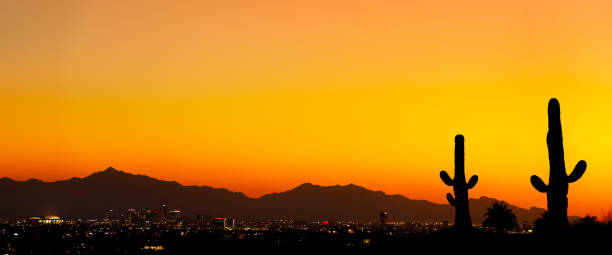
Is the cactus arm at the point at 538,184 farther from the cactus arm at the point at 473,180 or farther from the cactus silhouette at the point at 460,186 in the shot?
the cactus silhouette at the point at 460,186

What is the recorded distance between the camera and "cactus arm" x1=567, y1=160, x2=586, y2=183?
25000 millimetres

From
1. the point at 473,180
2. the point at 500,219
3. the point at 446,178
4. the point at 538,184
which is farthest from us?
the point at 500,219

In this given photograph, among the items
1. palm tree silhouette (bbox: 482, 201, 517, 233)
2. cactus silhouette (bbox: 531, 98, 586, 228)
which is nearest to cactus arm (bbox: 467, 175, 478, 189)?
cactus silhouette (bbox: 531, 98, 586, 228)

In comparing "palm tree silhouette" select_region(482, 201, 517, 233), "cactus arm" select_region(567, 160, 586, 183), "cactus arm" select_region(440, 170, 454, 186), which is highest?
"cactus arm" select_region(440, 170, 454, 186)

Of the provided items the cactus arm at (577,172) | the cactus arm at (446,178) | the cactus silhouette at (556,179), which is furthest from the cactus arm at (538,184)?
the cactus arm at (446,178)

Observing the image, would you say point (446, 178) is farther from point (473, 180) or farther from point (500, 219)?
point (500, 219)

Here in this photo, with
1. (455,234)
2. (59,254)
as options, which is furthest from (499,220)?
(59,254)

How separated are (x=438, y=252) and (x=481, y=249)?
2.12 m

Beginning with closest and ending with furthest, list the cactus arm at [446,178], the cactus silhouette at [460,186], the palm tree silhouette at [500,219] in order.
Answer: the cactus silhouette at [460,186] < the cactus arm at [446,178] < the palm tree silhouette at [500,219]

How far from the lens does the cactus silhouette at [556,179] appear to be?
25781mm

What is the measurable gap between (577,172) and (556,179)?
2.80 feet

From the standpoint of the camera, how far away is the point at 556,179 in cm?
2597

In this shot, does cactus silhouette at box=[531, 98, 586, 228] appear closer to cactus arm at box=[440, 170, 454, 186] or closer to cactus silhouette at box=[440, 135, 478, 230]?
cactus silhouette at box=[440, 135, 478, 230]

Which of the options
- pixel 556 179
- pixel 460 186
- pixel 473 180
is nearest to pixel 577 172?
pixel 556 179
